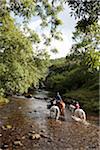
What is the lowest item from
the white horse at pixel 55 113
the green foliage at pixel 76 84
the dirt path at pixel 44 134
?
the dirt path at pixel 44 134

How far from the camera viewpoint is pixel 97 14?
9500 mm

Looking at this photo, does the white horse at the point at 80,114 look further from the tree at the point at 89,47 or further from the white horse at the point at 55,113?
the tree at the point at 89,47

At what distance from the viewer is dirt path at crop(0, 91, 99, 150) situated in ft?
65.5

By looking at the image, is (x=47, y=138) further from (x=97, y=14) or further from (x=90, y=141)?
(x=97, y=14)

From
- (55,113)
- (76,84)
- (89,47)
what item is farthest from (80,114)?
(76,84)

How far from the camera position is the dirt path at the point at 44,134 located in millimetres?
19953

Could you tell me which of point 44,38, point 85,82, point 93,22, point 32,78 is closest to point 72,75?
point 85,82

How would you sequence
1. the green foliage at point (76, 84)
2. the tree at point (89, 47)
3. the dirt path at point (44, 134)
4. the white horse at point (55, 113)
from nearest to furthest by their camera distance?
the tree at point (89, 47), the dirt path at point (44, 134), the white horse at point (55, 113), the green foliage at point (76, 84)

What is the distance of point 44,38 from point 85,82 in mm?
56055

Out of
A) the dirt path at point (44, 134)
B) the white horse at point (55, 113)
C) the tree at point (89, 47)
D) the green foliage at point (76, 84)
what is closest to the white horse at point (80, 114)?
the dirt path at point (44, 134)

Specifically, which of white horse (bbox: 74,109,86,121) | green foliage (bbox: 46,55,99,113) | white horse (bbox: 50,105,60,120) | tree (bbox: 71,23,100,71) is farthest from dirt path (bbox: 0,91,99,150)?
green foliage (bbox: 46,55,99,113)

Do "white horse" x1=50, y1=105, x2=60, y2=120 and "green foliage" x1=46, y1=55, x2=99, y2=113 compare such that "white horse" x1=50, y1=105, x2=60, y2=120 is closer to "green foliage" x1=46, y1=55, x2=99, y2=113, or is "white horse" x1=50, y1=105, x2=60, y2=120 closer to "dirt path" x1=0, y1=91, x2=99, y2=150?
"dirt path" x1=0, y1=91, x2=99, y2=150

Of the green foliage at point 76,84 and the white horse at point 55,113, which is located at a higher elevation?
the green foliage at point 76,84

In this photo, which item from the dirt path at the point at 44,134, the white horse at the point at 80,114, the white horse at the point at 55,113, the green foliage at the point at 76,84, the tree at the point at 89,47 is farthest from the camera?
the green foliage at the point at 76,84
